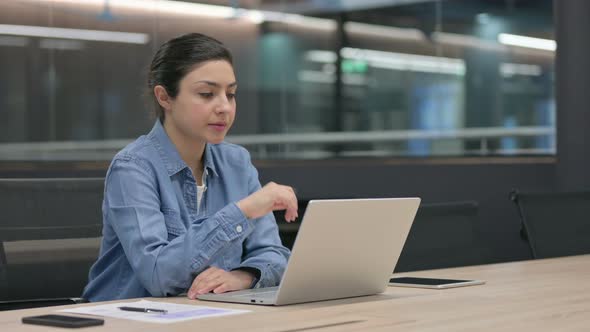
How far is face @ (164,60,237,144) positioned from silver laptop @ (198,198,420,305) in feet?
1.44

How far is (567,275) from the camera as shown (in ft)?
8.09

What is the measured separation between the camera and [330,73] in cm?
792

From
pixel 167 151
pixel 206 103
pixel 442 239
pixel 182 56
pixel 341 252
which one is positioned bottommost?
pixel 442 239

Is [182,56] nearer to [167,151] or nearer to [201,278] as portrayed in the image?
[167,151]

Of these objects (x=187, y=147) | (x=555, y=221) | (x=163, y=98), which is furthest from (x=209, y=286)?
(x=555, y=221)

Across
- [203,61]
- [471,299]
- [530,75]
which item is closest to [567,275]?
[471,299]

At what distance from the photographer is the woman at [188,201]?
2074 millimetres

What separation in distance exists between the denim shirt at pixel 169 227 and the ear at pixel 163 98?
72 mm

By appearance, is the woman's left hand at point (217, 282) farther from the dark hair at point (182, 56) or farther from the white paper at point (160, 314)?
the dark hair at point (182, 56)

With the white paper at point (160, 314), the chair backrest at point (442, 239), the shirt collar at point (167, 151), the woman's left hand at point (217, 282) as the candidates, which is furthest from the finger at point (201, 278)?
the chair backrest at point (442, 239)

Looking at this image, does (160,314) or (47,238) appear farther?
(47,238)

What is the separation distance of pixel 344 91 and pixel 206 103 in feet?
18.6

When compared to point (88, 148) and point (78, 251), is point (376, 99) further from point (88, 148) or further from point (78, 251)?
point (78, 251)

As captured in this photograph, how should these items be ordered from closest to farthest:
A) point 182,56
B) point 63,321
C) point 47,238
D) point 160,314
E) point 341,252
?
point 63,321, point 160,314, point 341,252, point 182,56, point 47,238
